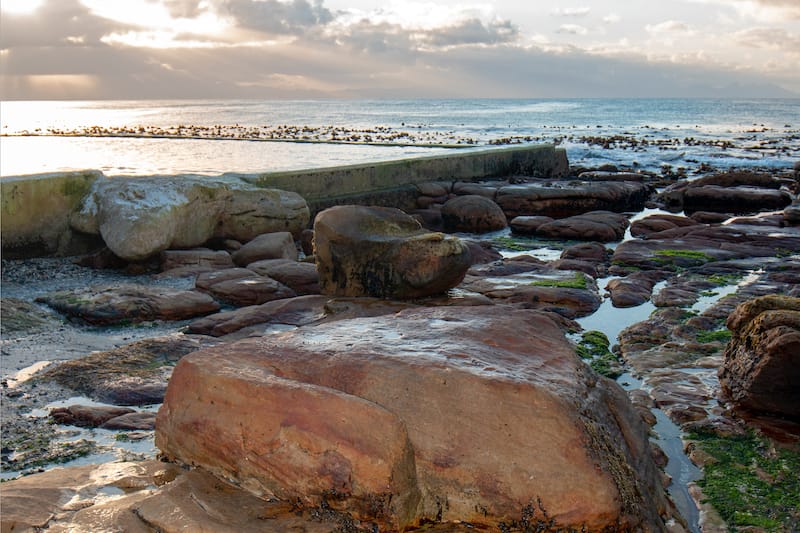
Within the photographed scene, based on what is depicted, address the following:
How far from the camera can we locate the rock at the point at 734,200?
16.3 meters

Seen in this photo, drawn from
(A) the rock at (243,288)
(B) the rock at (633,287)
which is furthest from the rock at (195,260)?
(B) the rock at (633,287)

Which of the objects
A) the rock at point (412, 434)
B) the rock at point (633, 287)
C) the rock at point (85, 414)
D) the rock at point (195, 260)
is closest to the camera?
the rock at point (412, 434)

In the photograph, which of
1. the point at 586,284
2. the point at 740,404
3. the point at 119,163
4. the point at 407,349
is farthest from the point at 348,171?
the point at 407,349

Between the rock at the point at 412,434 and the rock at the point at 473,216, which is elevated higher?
the rock at the point at 412,434

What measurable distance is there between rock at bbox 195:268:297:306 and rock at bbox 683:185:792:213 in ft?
36.5

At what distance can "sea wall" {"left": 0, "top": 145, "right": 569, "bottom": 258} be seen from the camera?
9.59 meters

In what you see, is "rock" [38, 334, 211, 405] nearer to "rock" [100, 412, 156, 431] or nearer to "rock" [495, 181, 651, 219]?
"rock" [100, 412, 156, 431]

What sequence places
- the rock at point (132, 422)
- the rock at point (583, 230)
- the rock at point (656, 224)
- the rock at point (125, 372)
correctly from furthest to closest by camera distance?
1. the rock at point (656, 224)
2. the rock at point (583, 230)
3. the rock at point (125, 372)
4. the rock at point (132, 422)

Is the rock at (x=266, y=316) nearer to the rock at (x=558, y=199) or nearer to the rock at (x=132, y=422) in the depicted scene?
the rock at (x=132, y=422)

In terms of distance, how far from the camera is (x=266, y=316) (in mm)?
7027

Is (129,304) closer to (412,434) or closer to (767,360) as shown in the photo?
(412,434)

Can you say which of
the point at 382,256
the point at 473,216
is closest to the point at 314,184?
the point at 473,216

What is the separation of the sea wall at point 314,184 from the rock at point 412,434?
274 inches

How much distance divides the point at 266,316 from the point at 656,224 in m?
8.04
